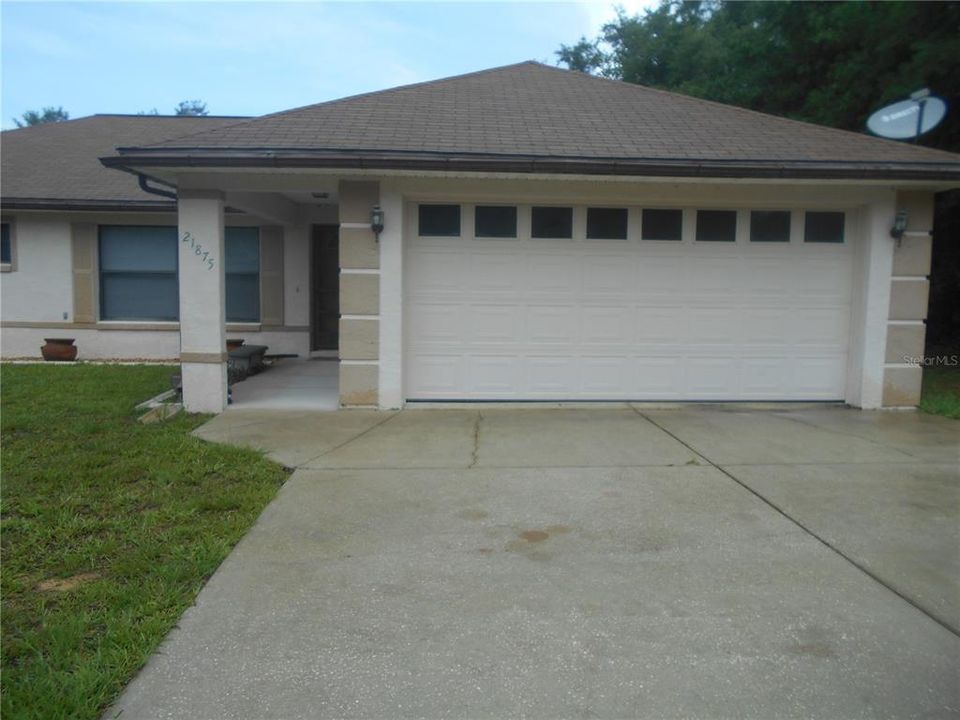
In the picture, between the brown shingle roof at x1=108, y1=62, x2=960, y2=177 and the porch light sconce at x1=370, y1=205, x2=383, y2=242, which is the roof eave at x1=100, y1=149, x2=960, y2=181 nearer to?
the brown shingle roof at x1=108, y1=62, x2=960, y2=177

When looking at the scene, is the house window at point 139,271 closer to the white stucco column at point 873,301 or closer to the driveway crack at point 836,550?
the driveway crack at point 836,550

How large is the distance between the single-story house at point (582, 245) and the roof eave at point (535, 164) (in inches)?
0.8

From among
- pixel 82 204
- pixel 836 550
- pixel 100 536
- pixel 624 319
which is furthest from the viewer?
pixel 82 204

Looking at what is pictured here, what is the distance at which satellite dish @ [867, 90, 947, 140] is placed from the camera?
925cm

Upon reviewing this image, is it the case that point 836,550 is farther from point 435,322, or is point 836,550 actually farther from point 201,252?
point 201,252

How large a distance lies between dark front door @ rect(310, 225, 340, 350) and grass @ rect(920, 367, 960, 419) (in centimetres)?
919

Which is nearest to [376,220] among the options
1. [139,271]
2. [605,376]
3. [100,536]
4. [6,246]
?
[605,376]

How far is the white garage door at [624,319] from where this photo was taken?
8.61 m

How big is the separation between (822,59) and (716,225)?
10.1 m

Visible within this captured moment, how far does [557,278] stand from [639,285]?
100 centimetres

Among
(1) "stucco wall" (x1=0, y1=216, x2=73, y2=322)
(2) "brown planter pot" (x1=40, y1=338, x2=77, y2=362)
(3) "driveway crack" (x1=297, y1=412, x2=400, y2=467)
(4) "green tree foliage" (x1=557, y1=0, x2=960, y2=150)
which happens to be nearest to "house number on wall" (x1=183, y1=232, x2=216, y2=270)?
(3) "driveway crack" (x1=297, y1=412, x2=400, y2=467)

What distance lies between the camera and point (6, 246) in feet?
43.7

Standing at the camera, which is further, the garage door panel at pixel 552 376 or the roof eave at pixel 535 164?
the garage door panel at pixel 552 376

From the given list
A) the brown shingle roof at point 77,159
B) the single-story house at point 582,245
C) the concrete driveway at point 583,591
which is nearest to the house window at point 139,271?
the brown shingle roof at point 77,159
